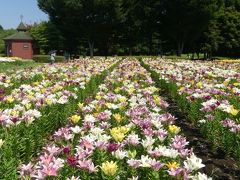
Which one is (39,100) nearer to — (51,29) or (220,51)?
(51,29)

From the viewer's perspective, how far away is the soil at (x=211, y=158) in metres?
6.19

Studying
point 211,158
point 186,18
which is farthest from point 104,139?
point 186,18

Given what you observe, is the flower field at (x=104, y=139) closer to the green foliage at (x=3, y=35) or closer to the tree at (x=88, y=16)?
the tree at (x=88, y=16)

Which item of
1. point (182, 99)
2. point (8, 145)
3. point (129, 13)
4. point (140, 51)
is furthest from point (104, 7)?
point (8, 145)

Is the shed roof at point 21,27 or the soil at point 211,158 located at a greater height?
the shed roof at point 21,27

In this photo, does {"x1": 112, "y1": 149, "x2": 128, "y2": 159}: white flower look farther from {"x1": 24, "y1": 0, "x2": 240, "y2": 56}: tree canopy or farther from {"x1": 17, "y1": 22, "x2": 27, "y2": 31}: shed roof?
{"x1": 17, "y1": 22, "x2": 27, "y2": 31}: shed roof

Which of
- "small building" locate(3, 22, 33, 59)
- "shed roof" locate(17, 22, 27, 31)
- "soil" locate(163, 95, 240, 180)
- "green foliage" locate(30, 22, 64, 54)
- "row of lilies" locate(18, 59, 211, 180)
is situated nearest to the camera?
"row of lilies" locate(18, 59, 211, 180)

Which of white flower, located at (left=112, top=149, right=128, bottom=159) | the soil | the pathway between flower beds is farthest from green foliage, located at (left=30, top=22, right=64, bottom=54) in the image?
white flower, located at (left=112, top=149, right=128, bottom=159)

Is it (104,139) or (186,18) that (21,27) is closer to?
(186,18)

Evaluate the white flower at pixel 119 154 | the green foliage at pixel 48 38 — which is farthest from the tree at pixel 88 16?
the white flower at pixel 119 154

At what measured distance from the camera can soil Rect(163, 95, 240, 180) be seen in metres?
6.19

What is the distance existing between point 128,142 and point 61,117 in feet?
12.6

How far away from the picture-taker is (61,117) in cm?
841

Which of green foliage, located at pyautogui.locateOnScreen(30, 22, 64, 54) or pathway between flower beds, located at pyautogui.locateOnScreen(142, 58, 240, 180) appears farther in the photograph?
green foliage, located at pyautogui.locateOnScreen(30, 22, 64, 54)
